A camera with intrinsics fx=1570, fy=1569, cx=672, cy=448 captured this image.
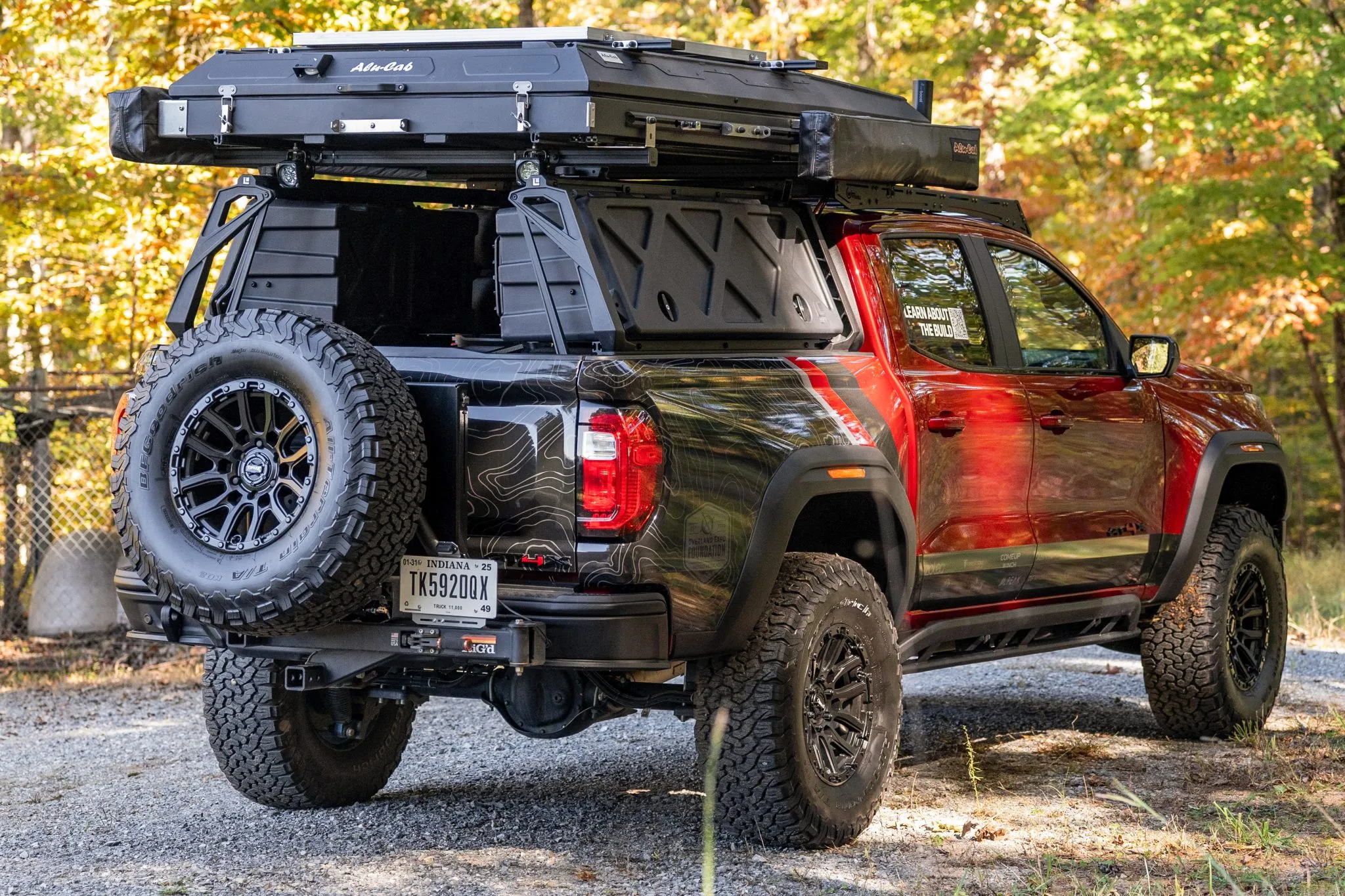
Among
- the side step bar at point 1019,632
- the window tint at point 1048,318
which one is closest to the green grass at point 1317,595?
the side step bar at point 1019,632

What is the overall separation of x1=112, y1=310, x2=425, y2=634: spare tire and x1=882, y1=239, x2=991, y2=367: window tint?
2083mm

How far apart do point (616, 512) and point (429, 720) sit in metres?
3.65

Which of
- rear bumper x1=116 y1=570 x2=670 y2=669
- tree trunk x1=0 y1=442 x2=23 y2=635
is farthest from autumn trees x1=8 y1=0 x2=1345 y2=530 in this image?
rear bumper x1=116 y1=570 x2=670 y2=669

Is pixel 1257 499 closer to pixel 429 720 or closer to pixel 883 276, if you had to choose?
pixel 883 276

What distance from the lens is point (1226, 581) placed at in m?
6.77

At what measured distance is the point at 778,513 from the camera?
4598 millimetres

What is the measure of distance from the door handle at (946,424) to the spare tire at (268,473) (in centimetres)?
193

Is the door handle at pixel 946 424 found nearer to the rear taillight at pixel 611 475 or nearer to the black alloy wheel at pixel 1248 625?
the rear taillight at pixel 611 475

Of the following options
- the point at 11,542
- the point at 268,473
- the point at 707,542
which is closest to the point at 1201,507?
the point at 707,542

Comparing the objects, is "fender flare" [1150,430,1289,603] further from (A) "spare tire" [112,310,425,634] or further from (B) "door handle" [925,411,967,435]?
(A) "spare tire" [112,310,425,634]

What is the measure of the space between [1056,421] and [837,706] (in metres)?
1.65

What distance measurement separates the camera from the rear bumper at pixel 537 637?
412cm

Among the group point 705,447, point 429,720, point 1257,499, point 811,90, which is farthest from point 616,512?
point 1257,499

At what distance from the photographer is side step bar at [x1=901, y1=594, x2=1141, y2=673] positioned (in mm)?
5504
